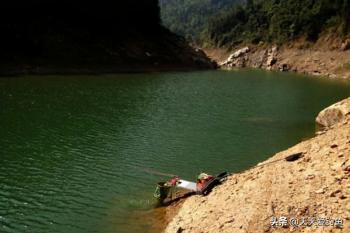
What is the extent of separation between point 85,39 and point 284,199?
3648 inches

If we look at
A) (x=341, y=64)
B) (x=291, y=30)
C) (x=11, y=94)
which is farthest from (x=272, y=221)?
(x=291, y=30)

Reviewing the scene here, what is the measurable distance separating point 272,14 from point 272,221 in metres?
165

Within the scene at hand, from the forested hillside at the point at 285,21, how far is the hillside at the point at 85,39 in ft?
145

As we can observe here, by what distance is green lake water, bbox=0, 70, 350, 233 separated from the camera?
26.4 m

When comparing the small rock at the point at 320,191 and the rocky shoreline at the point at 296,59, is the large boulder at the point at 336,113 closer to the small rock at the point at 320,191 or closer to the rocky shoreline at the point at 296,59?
the small rock at the point at 320,191

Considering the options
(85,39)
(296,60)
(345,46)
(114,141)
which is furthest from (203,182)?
(296,60)

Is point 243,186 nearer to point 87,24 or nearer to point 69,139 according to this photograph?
point 69,139

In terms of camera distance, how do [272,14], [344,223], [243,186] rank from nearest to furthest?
1. [344,223]
2. [243,186]
3. [272,14]

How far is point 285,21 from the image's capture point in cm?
16588

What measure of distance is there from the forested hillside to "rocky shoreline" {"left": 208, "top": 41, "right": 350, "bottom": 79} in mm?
5834

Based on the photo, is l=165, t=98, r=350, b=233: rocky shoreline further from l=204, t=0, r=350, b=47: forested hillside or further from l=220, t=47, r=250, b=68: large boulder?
l=220, t=47, r=250, b=68: large boulder

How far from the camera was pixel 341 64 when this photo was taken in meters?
130

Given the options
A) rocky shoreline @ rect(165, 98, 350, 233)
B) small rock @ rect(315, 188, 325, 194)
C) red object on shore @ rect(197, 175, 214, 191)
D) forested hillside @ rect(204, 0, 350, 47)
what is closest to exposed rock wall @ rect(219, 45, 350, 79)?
forested hillside @ rect(204, 0, 350, 47)

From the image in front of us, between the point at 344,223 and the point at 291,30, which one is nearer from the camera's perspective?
the point at 344,223
